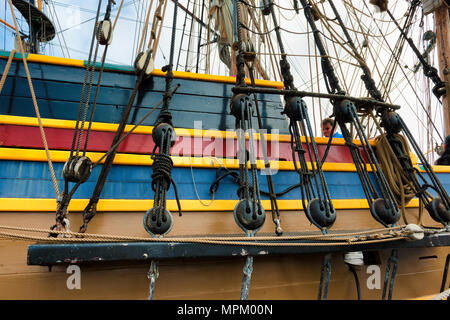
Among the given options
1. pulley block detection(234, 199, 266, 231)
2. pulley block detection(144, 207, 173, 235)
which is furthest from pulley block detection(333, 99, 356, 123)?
pulley block detection(144, 207, 173, 235)

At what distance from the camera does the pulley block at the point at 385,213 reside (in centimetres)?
156

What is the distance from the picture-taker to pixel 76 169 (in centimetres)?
135

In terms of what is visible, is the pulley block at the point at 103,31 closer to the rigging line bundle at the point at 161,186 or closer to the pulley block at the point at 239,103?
the rigging line bundle at the point at 161,186

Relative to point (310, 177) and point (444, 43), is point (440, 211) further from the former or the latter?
point (444, 43)

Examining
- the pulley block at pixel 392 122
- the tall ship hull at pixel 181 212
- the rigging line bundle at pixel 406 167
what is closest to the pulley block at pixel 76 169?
the tall ship hull at pixel 181 212

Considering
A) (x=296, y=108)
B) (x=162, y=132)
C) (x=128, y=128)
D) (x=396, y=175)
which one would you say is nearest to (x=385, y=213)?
(x=396, y=175)

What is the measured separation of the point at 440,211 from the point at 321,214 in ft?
3.41

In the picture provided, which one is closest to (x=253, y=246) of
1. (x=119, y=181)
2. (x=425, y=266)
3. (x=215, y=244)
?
(x=215, y=244)

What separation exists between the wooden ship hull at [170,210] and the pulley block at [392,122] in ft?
1.29

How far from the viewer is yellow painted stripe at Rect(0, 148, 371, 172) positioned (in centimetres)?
164

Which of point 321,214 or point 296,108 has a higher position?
point 296,108

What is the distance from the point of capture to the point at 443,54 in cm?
568
